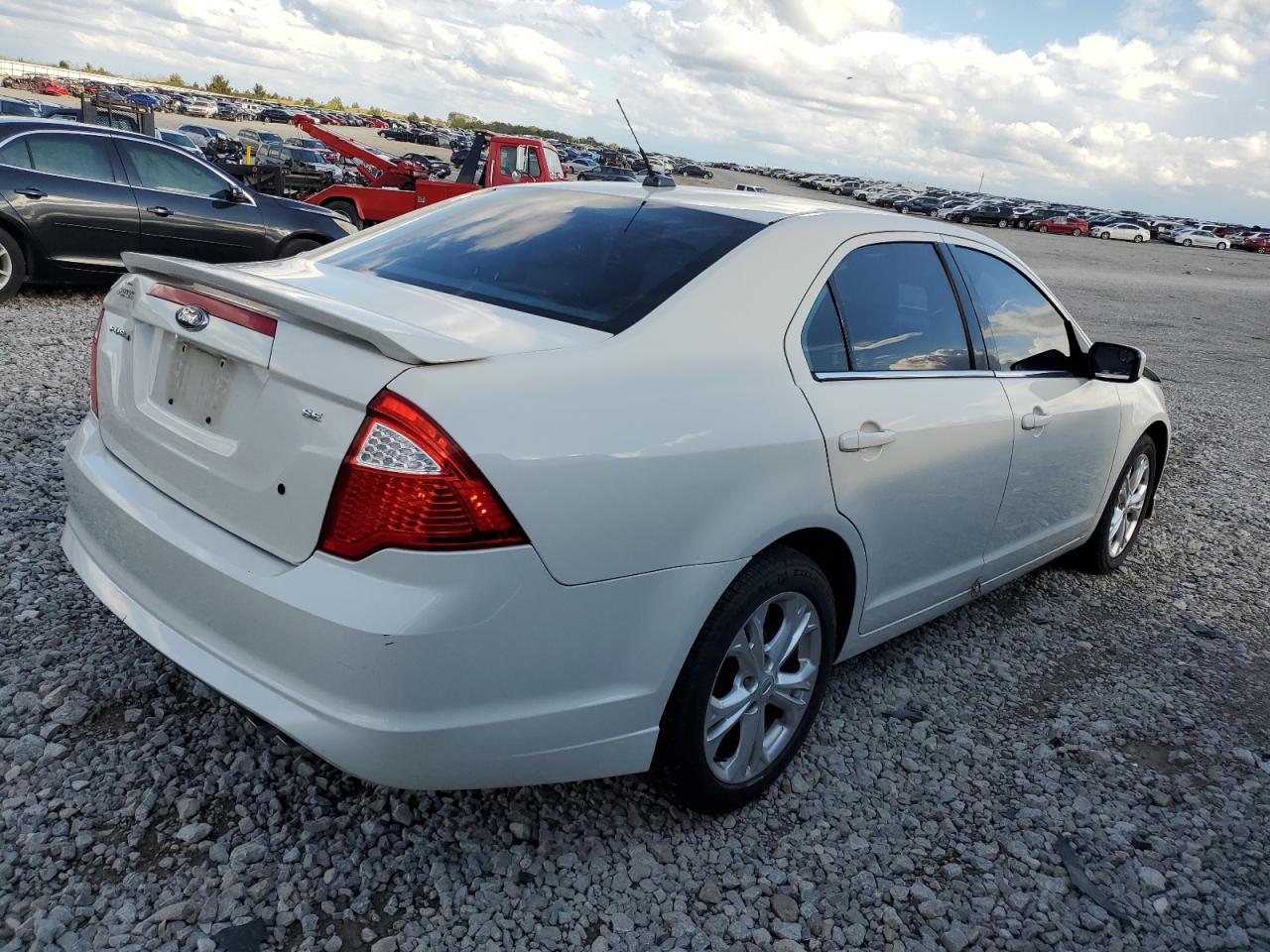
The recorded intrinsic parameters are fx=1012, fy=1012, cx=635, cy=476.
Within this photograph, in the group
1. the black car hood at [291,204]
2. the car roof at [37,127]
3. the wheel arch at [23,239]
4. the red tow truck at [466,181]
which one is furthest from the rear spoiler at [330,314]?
the red tow truck at [466,181]

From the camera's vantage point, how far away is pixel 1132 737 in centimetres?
348

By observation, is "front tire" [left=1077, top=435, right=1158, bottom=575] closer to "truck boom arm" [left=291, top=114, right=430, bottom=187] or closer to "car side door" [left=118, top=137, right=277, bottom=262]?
"car side door" [left=118, top=137, right=277, bottom=262]

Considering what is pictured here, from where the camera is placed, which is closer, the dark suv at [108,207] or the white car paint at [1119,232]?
the dark suv at [108,207]

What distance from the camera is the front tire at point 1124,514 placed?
4734 mm

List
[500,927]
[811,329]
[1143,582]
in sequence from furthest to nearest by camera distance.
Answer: [1143,582] < [811,329] < [500,927]

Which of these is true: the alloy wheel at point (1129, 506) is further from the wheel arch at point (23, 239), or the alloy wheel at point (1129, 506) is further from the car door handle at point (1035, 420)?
the wheel arch at point (23, 239)

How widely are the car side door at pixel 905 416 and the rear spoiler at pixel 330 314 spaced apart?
3.32 feet

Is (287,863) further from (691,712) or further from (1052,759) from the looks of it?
(1052,759)

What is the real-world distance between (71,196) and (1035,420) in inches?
311

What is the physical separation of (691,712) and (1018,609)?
257cm

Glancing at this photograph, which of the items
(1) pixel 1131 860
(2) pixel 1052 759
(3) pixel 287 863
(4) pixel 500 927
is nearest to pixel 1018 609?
(2) pixel 1052 759

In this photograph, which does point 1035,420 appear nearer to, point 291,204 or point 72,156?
point 72,156

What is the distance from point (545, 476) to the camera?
6.67 ft

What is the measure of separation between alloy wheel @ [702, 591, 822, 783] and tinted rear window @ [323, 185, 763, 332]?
34.9 inches
